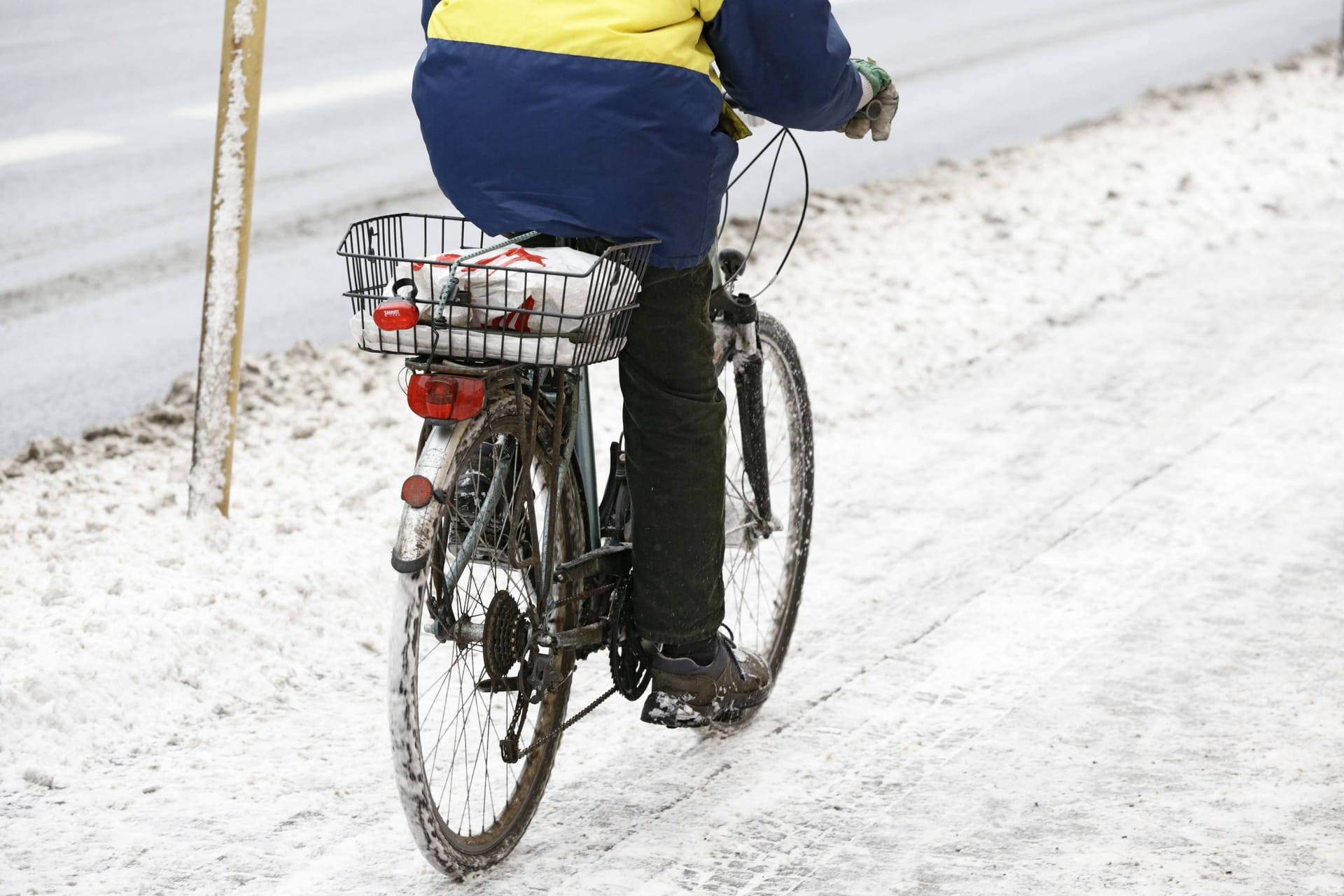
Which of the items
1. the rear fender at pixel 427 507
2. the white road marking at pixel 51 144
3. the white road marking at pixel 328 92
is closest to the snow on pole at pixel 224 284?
the rear fender at pixel 427 507

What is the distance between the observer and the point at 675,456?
126 inches

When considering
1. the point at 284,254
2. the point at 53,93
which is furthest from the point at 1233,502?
the point at 53,93

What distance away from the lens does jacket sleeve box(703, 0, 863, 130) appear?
2.92m

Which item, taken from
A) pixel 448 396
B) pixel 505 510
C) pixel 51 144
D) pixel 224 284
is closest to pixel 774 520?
pixel 505 510

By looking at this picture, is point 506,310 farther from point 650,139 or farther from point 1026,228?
point 1026,228

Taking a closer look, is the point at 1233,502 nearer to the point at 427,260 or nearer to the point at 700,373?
the point at 700,373

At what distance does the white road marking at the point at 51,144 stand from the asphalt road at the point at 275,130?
21 millimetres

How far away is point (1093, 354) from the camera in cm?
677

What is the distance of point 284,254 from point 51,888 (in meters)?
5.27

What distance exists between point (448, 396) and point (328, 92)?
8783 mm

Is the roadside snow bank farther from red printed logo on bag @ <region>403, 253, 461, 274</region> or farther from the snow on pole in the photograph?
red printed logo on bag @ <region>403, 253, 461, 274</region>

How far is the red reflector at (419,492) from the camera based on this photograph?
9.34 feet

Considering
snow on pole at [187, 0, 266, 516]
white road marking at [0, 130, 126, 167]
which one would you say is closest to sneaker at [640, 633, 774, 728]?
snow on pole at [187, 0, 266, 516]

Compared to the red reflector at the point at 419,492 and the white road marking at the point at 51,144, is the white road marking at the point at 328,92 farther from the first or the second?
the red reflector at the point at 419,492
